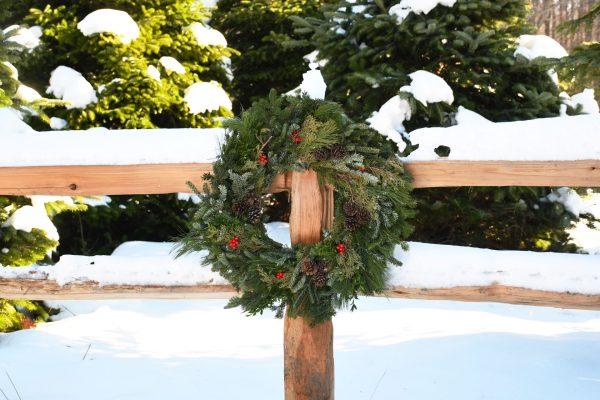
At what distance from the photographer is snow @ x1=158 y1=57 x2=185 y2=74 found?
622 cm

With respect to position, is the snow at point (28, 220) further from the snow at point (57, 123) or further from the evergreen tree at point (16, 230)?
the snow at point (57, 123)

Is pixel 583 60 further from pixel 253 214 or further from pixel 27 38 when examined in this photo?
pixel 27 38

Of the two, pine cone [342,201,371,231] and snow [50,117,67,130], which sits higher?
snow [50,117,67,130]

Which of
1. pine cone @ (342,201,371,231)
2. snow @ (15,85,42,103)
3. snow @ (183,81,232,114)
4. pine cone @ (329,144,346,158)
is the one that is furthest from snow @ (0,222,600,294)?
snow @ (183,81,232,114)

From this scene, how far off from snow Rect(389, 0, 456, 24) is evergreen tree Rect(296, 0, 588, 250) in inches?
0.7

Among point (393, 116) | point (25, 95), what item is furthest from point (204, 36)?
point (393, 116)

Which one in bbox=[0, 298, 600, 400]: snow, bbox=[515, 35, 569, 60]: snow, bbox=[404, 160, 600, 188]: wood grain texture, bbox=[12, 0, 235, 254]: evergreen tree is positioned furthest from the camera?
bbox=[12, 0, 235, 254]: evergreen tree

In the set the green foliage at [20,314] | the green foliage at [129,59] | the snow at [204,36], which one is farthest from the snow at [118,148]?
the snow at [204,36]

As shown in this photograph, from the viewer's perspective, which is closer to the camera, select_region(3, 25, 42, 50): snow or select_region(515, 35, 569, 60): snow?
select_region(515, 35, 569, 60): snow

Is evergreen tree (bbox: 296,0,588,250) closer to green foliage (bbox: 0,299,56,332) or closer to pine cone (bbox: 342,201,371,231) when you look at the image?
pine cone (bbox: 342,201,371,231)

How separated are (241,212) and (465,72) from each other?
3392 mm

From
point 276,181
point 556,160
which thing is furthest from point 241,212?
point 556,160

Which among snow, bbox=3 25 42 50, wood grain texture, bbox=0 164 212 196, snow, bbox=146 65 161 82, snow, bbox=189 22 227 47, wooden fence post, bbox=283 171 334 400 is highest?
snow, bbox=189 22 227 47

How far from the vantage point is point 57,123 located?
586 centimetres
